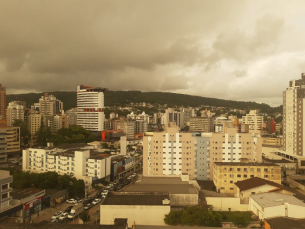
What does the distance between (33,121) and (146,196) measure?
2742 inches

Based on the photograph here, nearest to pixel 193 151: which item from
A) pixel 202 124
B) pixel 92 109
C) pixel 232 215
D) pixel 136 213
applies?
pixel 232 215

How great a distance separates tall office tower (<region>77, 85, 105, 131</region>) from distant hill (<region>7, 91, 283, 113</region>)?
212 feet

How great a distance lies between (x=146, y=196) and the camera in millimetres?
20422

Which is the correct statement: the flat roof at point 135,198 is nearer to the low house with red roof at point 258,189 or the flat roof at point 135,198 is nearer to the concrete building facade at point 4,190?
the concrete building facade at point 4,190

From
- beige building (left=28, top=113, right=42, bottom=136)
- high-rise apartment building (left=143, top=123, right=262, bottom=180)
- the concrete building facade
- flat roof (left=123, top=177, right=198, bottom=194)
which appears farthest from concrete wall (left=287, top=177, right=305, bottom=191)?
beige building (left=28, top=113, right=42, bottom=136)

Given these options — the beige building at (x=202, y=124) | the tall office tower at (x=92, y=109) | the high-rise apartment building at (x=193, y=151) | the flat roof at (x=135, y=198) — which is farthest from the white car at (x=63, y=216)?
the beige building at (x=202, y=124)

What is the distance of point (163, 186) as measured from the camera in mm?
24922

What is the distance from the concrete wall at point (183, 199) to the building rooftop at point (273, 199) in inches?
203

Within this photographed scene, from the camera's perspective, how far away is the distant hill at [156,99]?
476 ft

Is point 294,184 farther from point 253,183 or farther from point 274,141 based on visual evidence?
point 274,141

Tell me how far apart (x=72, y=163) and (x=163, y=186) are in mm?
14070

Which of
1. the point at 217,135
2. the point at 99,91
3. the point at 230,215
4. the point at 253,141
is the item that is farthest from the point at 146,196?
the point at 99,91

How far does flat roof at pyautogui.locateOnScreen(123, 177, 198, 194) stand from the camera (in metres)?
23.1

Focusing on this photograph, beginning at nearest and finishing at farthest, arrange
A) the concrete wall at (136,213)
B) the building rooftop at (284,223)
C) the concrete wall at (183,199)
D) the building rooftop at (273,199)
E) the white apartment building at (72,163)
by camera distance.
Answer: the building rooftop at (284,223), the concrete wall at (136,213), the building rooftop at (273,199), the concrete wall at (183,199), the white apartment building at (72,163)
